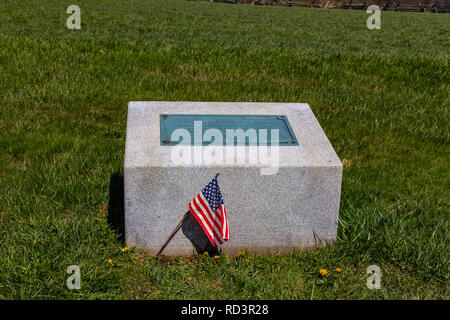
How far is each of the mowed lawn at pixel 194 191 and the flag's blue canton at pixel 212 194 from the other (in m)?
0.14

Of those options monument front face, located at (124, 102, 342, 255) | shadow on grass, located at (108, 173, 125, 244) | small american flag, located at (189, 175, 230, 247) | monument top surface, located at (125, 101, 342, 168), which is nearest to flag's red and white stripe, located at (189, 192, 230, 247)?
small american flag, located at (189, 175, 230, 247)

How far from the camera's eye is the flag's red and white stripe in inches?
121

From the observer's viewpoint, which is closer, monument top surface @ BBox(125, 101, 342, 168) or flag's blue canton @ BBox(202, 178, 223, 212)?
flag's blue canton @ BBox(202, 178, 223, 212)

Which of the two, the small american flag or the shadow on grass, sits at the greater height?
the small american flag

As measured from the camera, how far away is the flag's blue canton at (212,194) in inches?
120

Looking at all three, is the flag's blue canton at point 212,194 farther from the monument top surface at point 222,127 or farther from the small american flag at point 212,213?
the monument top surface at point 222,127

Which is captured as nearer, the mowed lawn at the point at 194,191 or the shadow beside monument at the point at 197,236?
the mowed lawn at the point at 194,191

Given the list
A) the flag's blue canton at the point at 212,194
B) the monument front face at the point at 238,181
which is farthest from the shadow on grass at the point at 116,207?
the flag's blue canton at the point at 212,194

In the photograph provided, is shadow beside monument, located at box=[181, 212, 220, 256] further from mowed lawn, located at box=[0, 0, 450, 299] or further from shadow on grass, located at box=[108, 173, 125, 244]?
shadow on grass, located at box=[108, 173, 125, 244]

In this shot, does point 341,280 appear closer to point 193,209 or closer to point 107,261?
point 193,209

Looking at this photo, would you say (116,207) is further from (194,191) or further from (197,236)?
(194,191)

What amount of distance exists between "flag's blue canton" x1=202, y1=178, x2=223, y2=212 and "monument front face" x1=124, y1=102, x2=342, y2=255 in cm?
9

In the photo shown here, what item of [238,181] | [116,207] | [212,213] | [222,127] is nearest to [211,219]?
[212,213]

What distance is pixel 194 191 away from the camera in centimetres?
316
